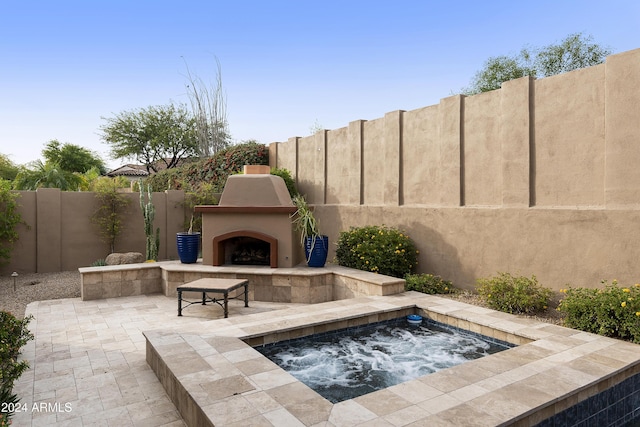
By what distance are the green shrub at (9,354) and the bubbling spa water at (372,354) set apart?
2462 millimetres

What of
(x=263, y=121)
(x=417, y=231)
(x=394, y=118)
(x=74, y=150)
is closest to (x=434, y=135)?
(x=394, y=118)

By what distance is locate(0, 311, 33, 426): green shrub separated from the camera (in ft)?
11.4

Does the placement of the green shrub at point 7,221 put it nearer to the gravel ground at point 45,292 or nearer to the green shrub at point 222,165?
the gravel ground at point 45,292

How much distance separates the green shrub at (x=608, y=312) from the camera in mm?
4750

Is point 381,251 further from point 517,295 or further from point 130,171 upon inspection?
point 130,171

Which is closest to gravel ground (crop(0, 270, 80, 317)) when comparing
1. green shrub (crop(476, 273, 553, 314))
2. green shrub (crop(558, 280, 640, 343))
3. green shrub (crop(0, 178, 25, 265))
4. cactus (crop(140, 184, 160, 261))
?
green shrub (crop(0, 178, 25, 265))

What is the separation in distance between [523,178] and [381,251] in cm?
309

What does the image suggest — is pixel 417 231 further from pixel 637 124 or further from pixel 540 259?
pixel 637 124

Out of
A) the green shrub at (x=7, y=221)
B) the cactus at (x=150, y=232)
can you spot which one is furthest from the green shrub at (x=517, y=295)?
the green shrub at (x=7, y=221)

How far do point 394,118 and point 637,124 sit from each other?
5.04 m

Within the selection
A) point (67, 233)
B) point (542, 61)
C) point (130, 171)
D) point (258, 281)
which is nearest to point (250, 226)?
point (258, 281)

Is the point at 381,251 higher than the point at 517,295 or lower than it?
higher

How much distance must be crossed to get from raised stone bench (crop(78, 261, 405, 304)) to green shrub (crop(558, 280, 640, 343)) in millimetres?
3217

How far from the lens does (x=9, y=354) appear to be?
171 inches
